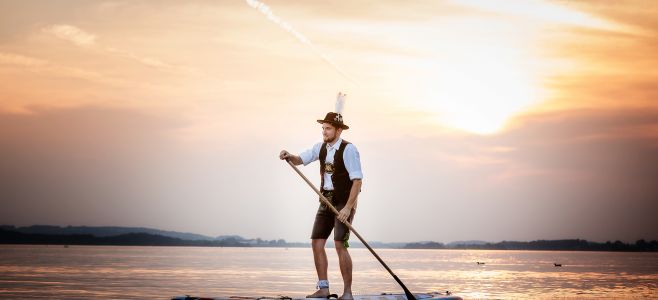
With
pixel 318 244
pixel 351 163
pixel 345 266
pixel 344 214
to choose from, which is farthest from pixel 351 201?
pixel 345 266

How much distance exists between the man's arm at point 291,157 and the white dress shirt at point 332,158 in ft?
0.19

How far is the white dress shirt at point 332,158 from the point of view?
10977 mm

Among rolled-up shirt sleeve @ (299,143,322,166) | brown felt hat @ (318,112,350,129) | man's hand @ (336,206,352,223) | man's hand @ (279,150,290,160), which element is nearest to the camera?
man's hand @ (336,206,352,223)

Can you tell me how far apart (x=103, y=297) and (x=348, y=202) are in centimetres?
1552

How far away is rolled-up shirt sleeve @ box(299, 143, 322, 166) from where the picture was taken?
1130cm

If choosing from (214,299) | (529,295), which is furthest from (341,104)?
(529,295)

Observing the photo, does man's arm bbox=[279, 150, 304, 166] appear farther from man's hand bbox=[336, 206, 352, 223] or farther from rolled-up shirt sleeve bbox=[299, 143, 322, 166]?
man's hand bbox=[336, 206, 352, 223]

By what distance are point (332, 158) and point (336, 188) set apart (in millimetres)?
406

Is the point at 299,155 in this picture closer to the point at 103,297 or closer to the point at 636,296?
the point at 103,297

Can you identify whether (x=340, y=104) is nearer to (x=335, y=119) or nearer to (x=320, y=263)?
(x=335, y=119)

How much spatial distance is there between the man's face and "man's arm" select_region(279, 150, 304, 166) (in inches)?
18.2

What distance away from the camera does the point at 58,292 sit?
2650 cm

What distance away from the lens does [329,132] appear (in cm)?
1100

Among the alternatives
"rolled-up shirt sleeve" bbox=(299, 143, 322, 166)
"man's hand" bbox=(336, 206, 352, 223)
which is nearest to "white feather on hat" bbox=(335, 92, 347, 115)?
"rolled-up shirt sleeve" bbox=(299, 143, 322, 166)
